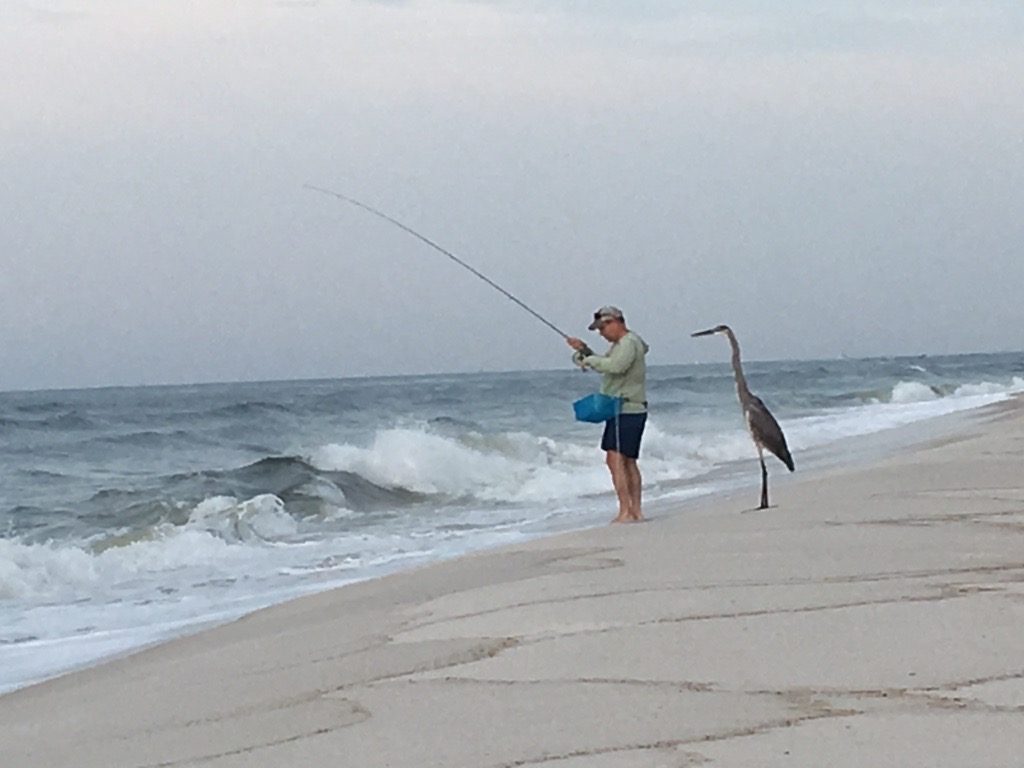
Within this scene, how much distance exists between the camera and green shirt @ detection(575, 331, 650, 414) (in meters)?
9.63

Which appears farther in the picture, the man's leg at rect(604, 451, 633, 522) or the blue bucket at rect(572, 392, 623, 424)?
A: the man's leg at rect(604, 451, 633, 522)

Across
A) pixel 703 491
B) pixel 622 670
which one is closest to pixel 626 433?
pixel 703 491

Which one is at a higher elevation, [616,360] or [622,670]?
[616,360]

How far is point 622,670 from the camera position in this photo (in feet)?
14.6

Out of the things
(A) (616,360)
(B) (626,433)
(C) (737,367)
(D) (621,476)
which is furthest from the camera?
(D) (621,476)

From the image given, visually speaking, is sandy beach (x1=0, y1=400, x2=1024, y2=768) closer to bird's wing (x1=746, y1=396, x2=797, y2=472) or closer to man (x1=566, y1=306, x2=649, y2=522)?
bird's wing (x1=746, y1=396, x2=797, y2=472)

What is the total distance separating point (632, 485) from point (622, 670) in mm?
5606

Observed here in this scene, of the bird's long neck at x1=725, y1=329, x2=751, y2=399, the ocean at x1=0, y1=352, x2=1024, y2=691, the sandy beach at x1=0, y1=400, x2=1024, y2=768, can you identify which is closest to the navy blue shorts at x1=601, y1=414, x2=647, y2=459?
the bird's long neck at x1=725, y1=329, x2=751, y2=399

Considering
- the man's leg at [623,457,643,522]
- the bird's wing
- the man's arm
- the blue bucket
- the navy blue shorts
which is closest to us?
the bird's wing

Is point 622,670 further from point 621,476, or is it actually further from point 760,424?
point 621,476

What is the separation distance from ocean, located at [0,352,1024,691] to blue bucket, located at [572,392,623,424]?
1.60m

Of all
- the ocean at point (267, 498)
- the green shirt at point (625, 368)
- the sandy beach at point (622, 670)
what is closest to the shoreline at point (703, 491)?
the ocean at point (267, 498)

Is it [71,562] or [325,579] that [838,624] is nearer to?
[325,579]

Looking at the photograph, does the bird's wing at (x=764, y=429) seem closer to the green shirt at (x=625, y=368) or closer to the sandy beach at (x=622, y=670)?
the green shirt at (x=625, y=368)
